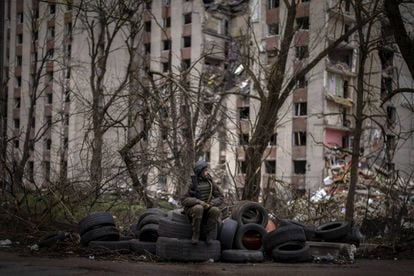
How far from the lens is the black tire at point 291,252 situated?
10.7 metres

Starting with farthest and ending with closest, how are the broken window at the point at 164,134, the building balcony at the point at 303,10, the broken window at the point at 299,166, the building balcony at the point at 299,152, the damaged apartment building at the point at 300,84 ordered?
the broken window at the point at 299,166 → the building balcony at the point at 299,152 → the building balcony at the point at 303,10 → the damaged apartment building at the point at 300,84 → the broken window at the point at 164,134

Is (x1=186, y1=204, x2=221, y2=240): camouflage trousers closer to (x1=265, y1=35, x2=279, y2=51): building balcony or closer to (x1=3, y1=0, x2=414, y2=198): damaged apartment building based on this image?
(x1=3, y1=0, x2=414, y2=198): damaged apartment building

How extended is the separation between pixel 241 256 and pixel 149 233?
206cm

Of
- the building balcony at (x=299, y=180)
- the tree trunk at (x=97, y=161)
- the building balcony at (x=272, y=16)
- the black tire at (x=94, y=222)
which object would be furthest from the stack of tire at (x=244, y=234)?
the building balcony at (x=272, y=16)

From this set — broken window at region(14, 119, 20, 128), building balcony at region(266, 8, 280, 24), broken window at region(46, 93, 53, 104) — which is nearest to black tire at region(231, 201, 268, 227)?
building balcony at region(266, 8, 280, 24)

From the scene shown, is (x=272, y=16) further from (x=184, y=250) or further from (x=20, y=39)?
(x=184, y=250)

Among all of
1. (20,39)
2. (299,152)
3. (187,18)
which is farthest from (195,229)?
(20,39)

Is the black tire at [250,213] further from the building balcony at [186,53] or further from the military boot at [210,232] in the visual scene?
the building balcony at [186,53]

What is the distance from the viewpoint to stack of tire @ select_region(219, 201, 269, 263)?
1055cm

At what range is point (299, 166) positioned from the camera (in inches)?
1721

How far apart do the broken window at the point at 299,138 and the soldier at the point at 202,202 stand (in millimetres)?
33882

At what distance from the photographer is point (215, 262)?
1041cm

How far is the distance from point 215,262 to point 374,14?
35.0ft

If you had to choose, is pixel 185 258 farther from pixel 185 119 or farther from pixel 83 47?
pixel 83 47
